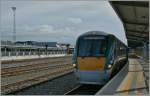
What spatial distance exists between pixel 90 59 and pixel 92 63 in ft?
0.82

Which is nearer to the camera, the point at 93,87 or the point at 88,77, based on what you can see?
the point at 88,77

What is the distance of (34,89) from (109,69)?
146 inches

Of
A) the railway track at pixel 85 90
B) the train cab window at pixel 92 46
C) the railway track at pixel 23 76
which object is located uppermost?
the train cab window at pixel 92 46

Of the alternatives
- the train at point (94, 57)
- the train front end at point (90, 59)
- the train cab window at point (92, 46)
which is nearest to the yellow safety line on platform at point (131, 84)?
the train at point (94, 57)

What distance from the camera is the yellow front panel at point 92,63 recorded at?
15266 millimetres

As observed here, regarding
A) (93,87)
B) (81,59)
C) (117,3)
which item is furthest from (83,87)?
(117,3)

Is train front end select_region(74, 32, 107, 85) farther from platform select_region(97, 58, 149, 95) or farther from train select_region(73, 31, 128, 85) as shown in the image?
platform select_region(97, 58, 149, 95)

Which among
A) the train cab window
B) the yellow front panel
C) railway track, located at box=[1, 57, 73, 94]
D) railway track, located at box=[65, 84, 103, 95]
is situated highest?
the train cab window

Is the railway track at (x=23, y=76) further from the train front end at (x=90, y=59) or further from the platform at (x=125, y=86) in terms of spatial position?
the platform at (x=125, y=86)

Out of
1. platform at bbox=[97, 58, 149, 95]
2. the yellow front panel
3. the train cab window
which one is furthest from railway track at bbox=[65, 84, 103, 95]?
the train cab window

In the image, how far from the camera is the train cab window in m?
15.7

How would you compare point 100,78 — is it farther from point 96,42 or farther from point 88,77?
point 96,42

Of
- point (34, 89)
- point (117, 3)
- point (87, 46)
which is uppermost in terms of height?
point (117, 3)

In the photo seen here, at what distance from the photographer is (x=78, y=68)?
51.2ft
